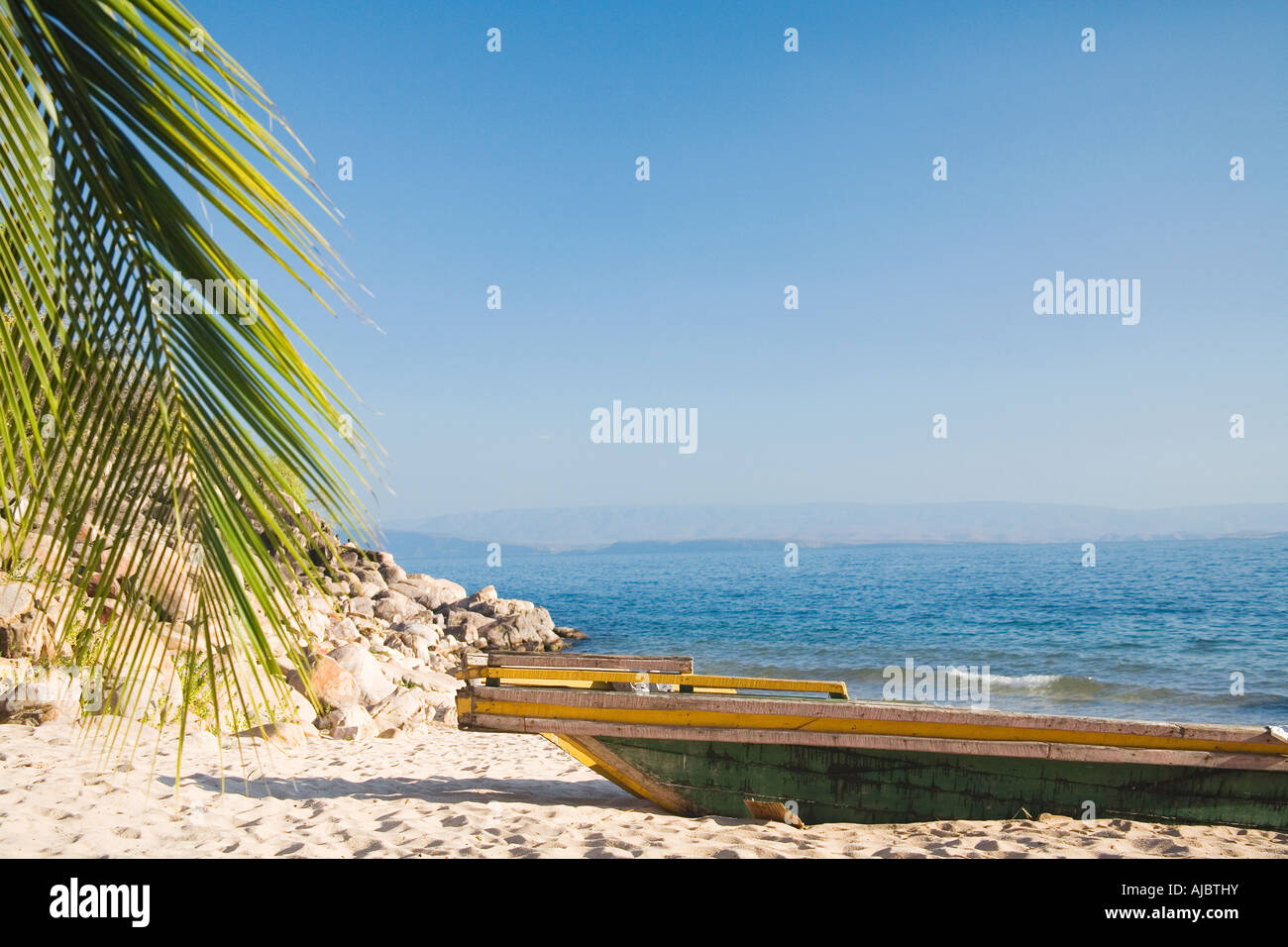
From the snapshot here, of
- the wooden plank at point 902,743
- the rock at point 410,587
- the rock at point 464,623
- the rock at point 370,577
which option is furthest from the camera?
the rock at point 410,587

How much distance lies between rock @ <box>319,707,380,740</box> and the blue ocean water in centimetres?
1238

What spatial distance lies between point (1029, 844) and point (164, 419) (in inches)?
223

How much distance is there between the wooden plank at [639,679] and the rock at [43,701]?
4.34 meters

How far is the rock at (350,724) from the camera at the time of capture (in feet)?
31.9

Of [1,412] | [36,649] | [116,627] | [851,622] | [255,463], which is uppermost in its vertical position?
[1,412]

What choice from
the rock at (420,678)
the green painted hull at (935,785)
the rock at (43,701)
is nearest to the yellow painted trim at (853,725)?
the green painted hull at (935,785)

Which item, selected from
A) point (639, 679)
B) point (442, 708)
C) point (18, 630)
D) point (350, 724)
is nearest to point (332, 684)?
point (350, 724)

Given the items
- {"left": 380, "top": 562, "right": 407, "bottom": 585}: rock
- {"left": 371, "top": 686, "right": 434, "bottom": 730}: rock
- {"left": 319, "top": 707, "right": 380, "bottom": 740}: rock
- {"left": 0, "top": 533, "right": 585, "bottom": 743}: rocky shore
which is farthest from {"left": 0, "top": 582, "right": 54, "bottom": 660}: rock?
{"left": 380, "top": 562, "right": 407, "bottom": 585}: rock

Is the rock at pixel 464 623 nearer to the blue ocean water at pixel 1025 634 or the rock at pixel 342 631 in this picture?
the blue ocean water at pixel 1025 634

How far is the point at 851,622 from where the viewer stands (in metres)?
37.2

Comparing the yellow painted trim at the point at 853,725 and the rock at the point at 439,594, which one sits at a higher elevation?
the yellow painted trim at the point at 853,725
